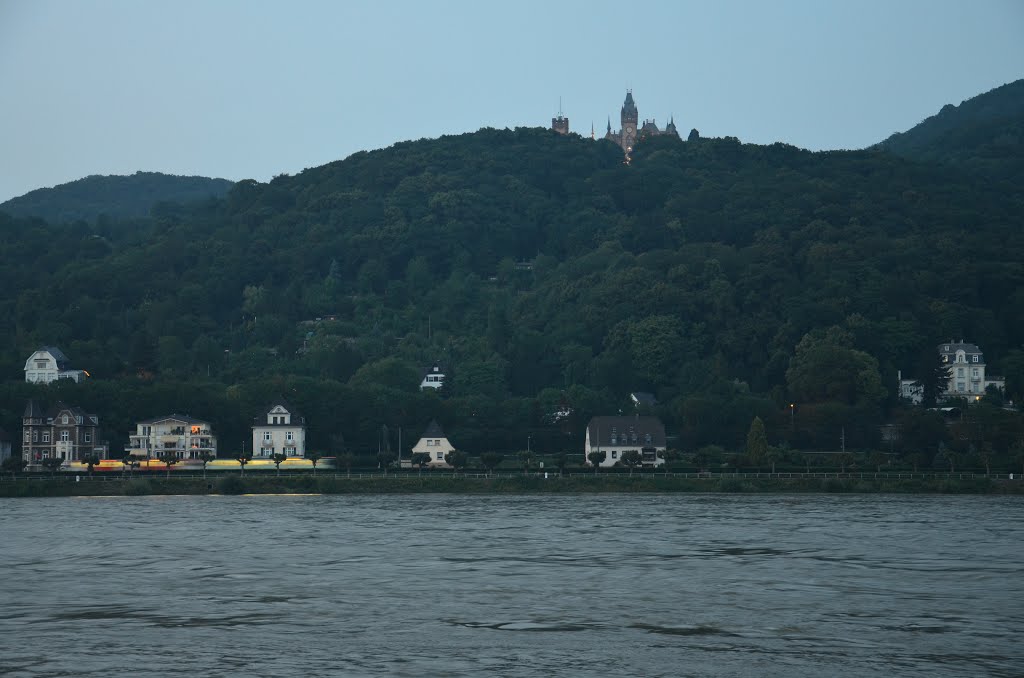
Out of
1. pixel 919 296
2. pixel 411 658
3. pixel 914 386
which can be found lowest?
pixel 411 658

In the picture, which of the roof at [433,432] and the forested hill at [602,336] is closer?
the roof at [433,432]

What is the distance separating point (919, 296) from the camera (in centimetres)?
16150

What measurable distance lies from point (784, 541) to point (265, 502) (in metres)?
38.7

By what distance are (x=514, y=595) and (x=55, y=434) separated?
78934 millimetres

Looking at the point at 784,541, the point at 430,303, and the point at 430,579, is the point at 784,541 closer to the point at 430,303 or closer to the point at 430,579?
the point at 430,579

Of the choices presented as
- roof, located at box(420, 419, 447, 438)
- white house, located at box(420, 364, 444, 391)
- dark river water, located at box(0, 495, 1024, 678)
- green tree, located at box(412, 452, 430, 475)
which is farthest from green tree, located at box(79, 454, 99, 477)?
white house, located at box(420, 364, 444, 391)

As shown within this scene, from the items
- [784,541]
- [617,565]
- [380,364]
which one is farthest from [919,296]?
[617,565]

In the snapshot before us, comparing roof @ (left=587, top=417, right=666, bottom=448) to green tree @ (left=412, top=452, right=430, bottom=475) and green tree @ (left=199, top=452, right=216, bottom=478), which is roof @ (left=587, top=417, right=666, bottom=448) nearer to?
green tree @ (left=412, top=452, right=430, bottom=475)

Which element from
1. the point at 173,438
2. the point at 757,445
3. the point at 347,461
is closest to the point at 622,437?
the point at 757,445

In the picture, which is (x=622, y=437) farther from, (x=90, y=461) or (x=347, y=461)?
(x=90, y=461)

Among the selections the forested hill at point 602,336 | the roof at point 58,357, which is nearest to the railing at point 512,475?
the forested hill at point 602,336

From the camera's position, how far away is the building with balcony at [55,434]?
364 ft

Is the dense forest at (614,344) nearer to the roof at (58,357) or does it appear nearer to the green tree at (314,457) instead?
the green tree at (314,457)

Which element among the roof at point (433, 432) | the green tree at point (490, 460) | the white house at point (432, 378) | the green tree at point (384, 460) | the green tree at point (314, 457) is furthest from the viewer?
the white house at point (432, 378)
